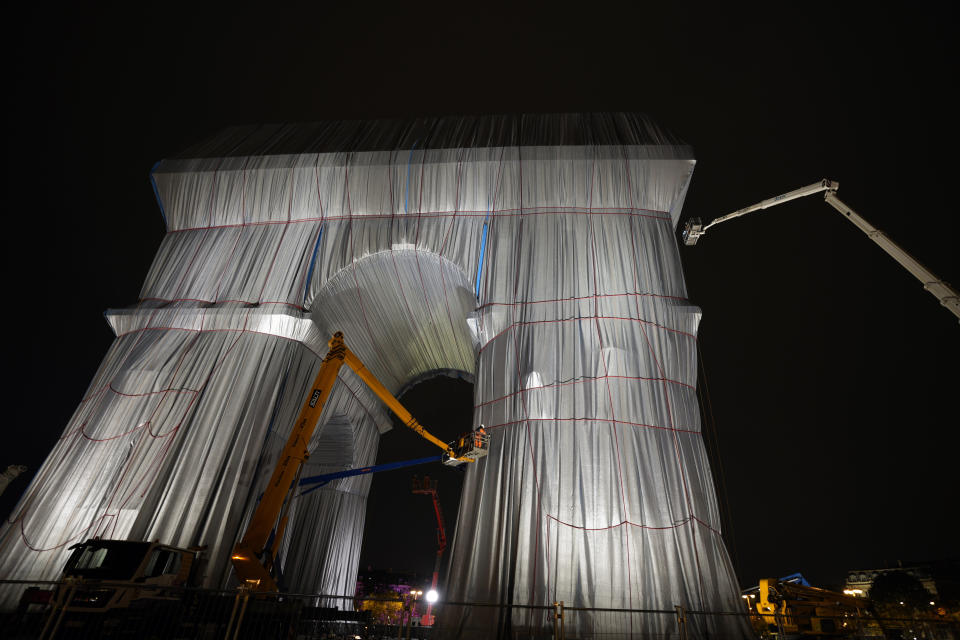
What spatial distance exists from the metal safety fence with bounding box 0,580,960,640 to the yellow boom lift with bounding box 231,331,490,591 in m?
0.82

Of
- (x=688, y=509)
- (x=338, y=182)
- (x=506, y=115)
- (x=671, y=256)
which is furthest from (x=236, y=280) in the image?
(x=688, y=509)

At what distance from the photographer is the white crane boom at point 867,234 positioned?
1215cm

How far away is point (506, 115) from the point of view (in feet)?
56.2

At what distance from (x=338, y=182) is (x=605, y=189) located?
8185 mm

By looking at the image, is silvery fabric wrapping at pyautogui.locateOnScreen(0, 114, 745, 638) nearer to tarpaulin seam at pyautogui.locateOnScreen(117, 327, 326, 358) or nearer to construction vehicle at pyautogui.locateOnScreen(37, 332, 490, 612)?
tarpaulin seam at pyautogui.locateOnScreen(117, 327, 326, 358)

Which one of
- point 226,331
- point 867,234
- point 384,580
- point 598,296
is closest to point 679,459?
point 598,296

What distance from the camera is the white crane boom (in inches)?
478

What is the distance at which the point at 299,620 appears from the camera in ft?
29.1

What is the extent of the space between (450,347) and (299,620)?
11426 millimetres

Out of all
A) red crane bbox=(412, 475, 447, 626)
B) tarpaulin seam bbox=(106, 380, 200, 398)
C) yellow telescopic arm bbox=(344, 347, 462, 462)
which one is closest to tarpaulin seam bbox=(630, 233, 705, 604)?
yellow telescopic arm bbox=(344, 347, 462, 462)

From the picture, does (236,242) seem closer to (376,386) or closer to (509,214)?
(376,386)

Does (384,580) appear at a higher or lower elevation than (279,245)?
lower

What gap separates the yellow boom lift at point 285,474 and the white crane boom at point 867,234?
11.5m

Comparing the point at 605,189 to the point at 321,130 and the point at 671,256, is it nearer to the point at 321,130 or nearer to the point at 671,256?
the point at 671,256
